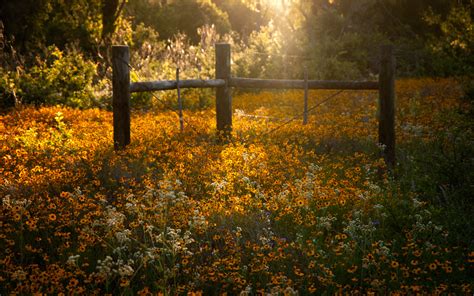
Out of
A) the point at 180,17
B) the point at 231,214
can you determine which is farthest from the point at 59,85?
the point at 180,17

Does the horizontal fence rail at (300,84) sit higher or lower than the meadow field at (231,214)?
higher

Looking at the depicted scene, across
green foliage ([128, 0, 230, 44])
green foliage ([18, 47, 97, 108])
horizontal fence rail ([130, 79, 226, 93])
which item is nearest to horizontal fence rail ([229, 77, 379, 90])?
horizontal fence rail ([130, 79, 226, 93])

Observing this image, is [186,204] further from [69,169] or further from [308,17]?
[308,17]

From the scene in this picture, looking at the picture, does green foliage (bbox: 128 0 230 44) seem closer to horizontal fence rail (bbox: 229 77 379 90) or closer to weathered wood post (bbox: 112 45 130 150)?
horizontal fence rail (bbox: 229 77 379 90)

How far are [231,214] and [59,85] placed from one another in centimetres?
914

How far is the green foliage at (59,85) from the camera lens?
11984mm

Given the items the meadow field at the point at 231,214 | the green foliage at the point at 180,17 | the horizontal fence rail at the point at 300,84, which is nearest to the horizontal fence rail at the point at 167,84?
the horizontal fence rail at the point at 300,84

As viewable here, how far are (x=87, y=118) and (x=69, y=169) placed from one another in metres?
4.25

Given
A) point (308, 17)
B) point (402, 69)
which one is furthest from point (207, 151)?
point (308, 17)

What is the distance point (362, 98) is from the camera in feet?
45.8

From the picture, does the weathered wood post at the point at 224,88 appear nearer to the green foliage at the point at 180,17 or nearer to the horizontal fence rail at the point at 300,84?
the horizontal fence rail at the point at 300,84

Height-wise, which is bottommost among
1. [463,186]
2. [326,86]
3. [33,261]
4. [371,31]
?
[33,261]

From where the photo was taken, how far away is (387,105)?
7082 mm

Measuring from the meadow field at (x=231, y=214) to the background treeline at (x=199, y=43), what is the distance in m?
2.91
